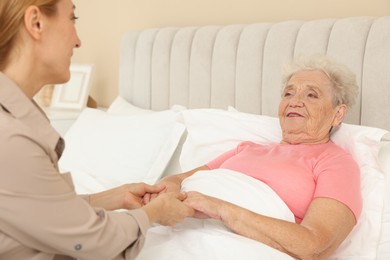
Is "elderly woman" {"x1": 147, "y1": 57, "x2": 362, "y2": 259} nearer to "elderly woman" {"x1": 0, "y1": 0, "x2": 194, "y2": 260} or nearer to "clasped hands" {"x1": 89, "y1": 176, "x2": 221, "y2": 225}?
"clasped hands" {"x1": 89, "y1": 176, "x2": 221, "y2": 225}

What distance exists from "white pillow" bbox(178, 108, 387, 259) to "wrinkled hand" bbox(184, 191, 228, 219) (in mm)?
390

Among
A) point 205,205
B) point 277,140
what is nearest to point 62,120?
point 277,140

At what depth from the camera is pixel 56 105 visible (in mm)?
3688

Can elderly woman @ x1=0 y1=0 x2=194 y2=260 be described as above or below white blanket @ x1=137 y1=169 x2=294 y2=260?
above

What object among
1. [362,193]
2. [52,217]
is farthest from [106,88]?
[52,217]

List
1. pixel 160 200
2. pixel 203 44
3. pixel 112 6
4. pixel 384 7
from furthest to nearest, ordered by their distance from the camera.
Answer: pixel 112 6 < pixel 203 44 < pixel 384 7 < pixel 160 200

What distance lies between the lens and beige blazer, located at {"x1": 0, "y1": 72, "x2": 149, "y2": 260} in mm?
1000

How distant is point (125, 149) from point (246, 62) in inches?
27.0

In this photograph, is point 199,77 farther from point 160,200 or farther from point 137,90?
point 160,200

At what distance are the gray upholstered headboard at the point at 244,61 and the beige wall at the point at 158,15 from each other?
16cm

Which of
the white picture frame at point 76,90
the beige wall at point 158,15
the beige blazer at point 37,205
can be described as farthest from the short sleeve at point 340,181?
Answer: the white picture frame at point 76,90

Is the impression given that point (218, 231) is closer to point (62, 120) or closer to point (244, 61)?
point (244, 61)

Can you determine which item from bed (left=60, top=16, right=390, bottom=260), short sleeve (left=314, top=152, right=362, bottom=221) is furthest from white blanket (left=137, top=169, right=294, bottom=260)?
short sleeve (left=314, top=152, right=362, bottom=221)

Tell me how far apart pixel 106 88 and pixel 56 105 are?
367 mm
